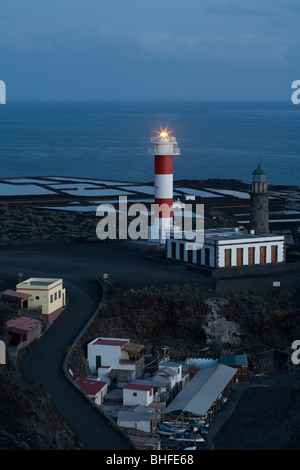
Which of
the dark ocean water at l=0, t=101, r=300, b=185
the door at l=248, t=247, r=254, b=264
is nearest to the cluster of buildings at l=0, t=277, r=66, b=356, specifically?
the door at l=248, t=247, r=254, b=264

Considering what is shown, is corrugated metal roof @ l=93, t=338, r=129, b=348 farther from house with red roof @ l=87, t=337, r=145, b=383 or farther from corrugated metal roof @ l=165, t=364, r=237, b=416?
corrugated metal roof @ l=165, t=364, r=237, b=416

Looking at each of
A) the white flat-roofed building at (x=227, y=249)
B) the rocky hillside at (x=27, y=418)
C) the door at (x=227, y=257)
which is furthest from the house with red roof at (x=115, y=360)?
the door at (x=227, y=257)

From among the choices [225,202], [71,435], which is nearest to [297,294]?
[71,435]

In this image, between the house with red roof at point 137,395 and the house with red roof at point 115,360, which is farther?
the house with red roof at point 115,360

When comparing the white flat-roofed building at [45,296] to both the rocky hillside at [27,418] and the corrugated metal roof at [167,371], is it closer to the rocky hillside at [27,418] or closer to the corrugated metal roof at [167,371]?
the corrugated metal roof at [167,371]

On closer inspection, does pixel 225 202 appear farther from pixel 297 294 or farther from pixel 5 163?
pixel 5 163
